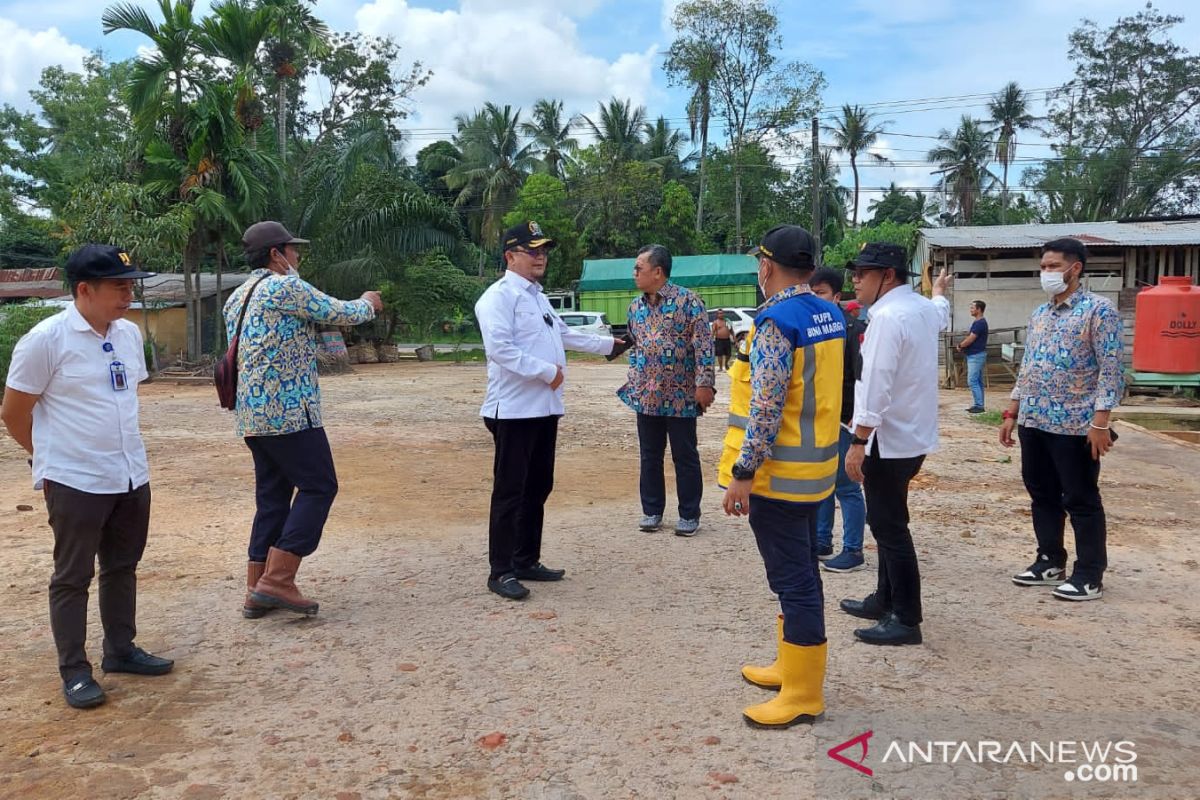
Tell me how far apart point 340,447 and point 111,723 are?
655cm

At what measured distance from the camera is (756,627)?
13.3 ft

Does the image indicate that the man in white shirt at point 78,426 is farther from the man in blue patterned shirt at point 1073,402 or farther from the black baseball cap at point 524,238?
the man in blue patterned shirt at point 1073,402

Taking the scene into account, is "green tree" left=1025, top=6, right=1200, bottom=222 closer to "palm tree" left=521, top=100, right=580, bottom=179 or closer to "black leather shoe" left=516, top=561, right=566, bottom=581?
"palm tree" left=521, top=100, right=580, bottom=179

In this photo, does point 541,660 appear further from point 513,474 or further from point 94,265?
point 94,265

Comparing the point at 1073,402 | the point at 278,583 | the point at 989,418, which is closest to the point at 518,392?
the point at 278,583

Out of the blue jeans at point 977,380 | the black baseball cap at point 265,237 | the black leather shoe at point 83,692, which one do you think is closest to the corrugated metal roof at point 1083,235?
the blue jeans at point 977,380

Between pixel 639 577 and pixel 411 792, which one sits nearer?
pixel 411 792

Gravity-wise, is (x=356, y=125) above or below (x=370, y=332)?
above

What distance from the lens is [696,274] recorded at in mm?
30234

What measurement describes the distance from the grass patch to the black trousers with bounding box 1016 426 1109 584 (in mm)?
7091

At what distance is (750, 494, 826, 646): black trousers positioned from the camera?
3.15 m

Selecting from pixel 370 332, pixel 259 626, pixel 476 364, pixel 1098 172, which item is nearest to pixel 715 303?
pixel 476 364

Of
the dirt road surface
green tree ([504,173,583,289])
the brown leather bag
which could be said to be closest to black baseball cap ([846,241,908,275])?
the dirt road surface

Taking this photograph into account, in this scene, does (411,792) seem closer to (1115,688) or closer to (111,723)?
(111,723)
